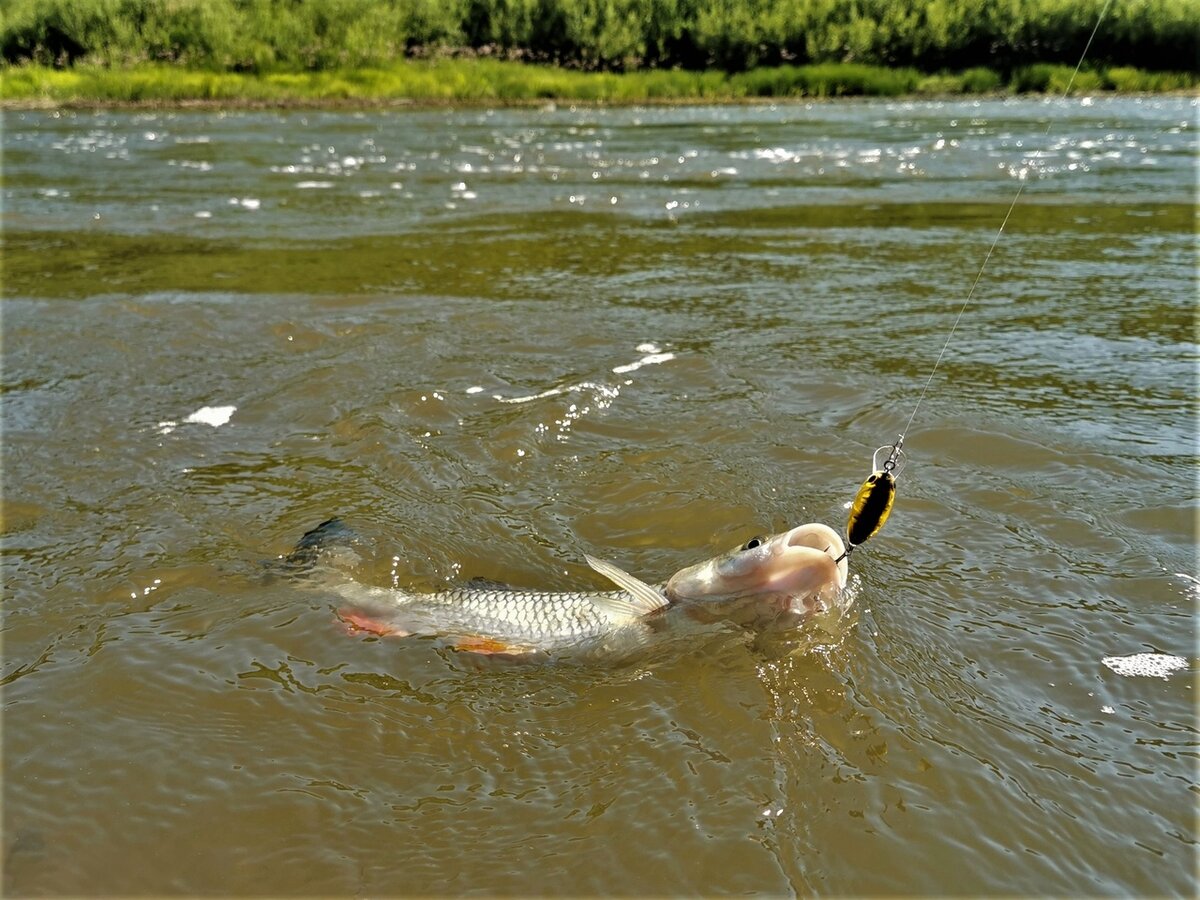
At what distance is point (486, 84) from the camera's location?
41.0m

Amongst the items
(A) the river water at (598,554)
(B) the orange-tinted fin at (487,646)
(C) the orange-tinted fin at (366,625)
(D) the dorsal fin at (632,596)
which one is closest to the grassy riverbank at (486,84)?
(A) the river water at (598,554)

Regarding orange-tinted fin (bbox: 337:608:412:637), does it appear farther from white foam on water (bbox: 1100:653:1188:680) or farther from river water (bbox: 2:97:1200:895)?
white foam on water (bbox: 1100:653:1188:680)

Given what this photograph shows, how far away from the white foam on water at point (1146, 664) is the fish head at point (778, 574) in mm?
965

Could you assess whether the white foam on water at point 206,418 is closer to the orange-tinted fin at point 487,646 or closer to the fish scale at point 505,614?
the fish scale at point 505,614

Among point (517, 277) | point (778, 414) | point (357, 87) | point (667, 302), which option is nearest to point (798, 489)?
point (778, 414)

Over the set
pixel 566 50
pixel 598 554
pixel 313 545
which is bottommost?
pixel 598 554

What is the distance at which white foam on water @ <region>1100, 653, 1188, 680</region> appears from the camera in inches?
126

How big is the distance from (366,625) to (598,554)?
3.46 feet

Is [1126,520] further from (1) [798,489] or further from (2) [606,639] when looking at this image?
(2) [606,639]

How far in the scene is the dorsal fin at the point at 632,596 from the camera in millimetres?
3314

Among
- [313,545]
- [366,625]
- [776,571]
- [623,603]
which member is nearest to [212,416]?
[313,545]

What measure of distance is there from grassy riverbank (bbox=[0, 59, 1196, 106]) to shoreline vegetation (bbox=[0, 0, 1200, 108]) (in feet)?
0.38

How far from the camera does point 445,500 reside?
4.60 meters

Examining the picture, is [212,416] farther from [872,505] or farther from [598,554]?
[872,505]
